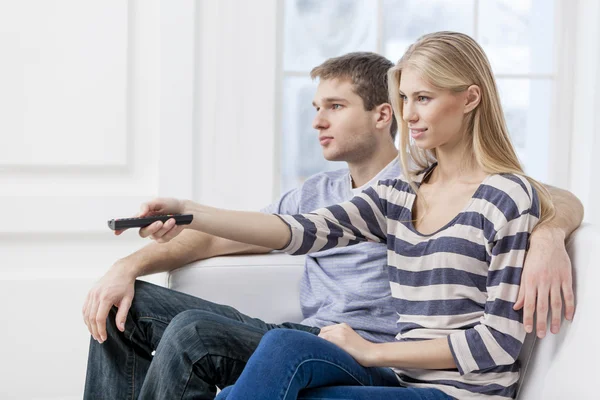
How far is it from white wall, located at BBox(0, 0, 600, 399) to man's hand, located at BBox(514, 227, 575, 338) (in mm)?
1158

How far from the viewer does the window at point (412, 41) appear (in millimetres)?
2326

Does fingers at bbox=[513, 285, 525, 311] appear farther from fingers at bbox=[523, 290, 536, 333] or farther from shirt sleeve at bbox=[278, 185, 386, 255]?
shirt sleeve at bbox=[278, 185, 386, 255]

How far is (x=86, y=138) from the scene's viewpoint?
2.11m

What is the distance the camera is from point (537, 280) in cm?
121

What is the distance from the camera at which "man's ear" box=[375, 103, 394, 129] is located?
1775 mm

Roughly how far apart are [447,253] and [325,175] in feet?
1.91

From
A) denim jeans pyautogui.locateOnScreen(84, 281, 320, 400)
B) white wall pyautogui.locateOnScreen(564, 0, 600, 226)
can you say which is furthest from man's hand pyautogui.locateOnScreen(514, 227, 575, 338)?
white wall pyautogui.locateOnScreen(564, 0, 600, 226)

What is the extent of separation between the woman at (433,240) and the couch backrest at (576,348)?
0.04 metres

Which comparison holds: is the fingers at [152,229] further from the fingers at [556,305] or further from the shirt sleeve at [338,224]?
the fingers at [556,305]

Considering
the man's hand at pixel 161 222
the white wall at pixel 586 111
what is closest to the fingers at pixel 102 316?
the man's hand at pixel 161 222

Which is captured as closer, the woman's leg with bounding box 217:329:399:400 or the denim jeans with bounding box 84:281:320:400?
the woman's leg with bounding box 217:329:399:400

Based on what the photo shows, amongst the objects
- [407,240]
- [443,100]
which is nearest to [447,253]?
[407,240]

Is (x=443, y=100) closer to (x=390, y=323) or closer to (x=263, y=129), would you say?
(x=390, y=323)

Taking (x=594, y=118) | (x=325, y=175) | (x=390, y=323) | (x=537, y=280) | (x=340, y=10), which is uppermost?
(x=340, y=10)
